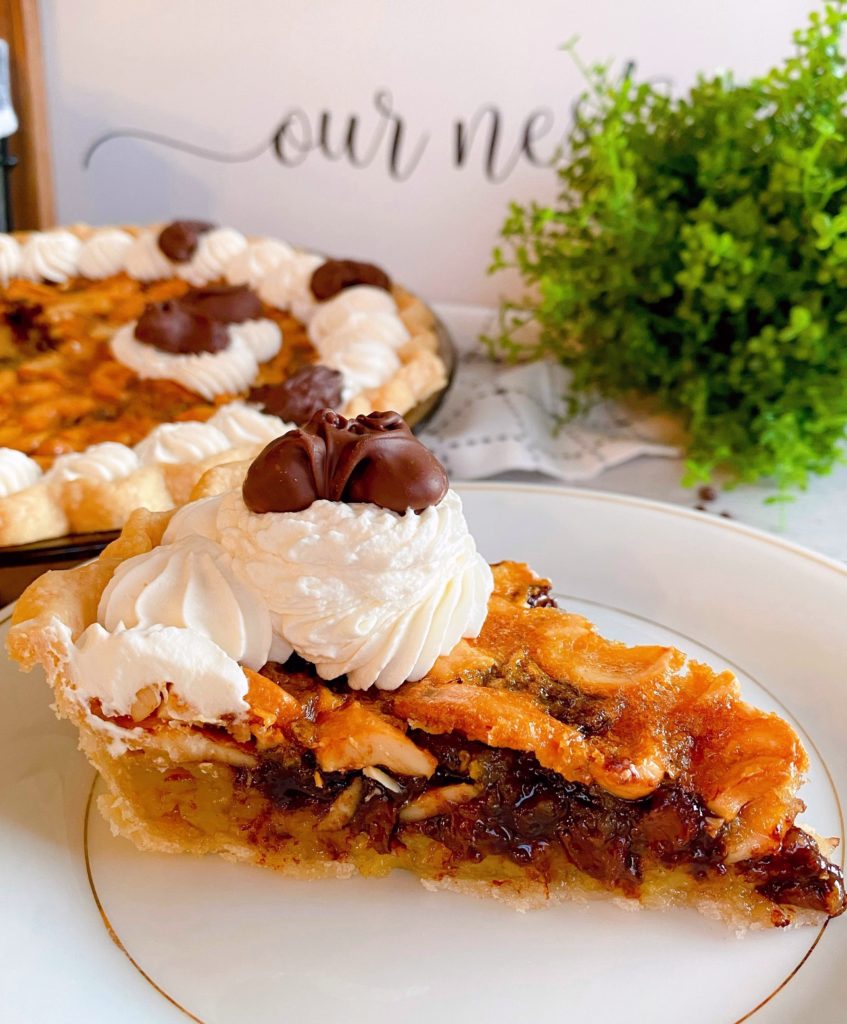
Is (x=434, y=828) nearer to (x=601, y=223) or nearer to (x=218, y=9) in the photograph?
(x=601, y=223)

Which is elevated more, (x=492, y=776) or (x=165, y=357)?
(x=165, y=357)

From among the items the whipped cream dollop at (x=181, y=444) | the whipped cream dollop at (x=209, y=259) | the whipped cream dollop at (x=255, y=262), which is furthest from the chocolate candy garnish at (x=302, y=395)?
the whipped cream dollop at (x=209, y=259)

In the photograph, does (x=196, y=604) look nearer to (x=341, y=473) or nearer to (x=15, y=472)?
(x=341, y=473)

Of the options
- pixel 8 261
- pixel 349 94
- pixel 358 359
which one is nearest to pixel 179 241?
pixel 8 261

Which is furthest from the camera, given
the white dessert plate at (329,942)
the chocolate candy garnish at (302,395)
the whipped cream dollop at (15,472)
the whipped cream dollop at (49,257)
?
the whipped cream dollop at (49,257)

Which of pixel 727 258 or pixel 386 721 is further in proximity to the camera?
pixel 727 258

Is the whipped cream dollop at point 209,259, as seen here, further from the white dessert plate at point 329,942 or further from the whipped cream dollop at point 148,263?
the white dessert plate at point 329,942
